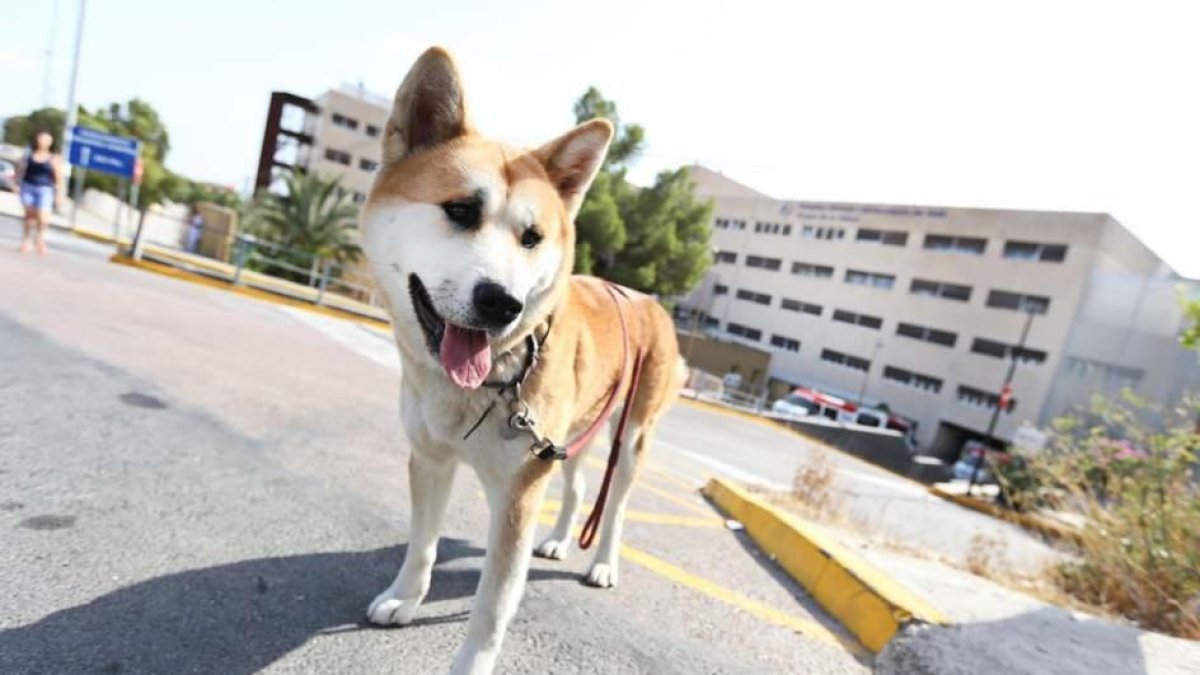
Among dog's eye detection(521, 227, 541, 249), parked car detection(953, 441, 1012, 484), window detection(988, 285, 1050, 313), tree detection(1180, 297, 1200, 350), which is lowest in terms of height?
parked car detection(953, 441, 1012, 484)

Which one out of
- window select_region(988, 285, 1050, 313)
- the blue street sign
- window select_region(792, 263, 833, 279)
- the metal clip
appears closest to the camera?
Answer: the metal clip

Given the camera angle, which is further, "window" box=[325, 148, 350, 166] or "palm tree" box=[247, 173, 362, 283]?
"window" box=[325, 148, 350, 166]

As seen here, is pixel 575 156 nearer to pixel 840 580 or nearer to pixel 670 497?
pixel 840 580

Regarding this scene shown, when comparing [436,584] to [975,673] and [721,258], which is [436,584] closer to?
[975,673]

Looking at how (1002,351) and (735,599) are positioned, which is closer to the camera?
(735,599)

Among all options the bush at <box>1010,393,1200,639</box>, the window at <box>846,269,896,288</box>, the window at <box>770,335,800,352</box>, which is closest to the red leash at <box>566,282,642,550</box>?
the bush at <box>1010,393,1200,639</box>

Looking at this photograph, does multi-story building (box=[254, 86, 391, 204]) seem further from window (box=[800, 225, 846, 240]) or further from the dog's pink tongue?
the dog's pink tongue

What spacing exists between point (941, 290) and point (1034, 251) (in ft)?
18.6

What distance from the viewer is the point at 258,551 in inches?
98.6

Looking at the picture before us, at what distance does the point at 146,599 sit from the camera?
2.01 meters

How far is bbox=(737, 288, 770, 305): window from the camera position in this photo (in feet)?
166

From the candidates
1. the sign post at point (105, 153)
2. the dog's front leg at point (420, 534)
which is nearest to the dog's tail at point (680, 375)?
the dog's front leg at point (420, 534)

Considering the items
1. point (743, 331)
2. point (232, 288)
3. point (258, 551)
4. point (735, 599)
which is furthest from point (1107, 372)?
point (258, 551)

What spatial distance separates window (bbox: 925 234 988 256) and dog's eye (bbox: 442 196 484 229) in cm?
4619
